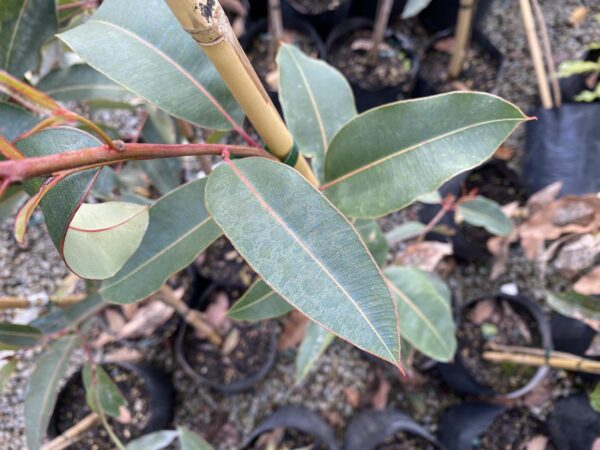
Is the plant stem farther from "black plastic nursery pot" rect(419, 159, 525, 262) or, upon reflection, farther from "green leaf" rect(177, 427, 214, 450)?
"black plastic nursery pot" rect(419, 159, 525, 262)

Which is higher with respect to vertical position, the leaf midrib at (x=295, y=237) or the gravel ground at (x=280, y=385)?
the leaf midrib at (x=295, y=237)

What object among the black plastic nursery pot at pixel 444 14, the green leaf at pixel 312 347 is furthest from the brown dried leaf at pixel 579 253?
the black plastic nursery pot at pixel 444 14

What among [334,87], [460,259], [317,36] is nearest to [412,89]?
[317,36]

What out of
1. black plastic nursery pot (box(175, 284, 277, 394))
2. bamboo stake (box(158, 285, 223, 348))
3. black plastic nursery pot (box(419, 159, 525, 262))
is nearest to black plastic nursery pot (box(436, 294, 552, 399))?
black plastic nursery pot (box(419, 159, 525, 262))

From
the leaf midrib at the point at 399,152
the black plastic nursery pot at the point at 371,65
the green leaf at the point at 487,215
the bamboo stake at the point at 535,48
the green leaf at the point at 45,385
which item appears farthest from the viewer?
the black plastic nursery pot at the point at 371,65

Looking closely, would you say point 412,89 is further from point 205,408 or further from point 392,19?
point 205,408

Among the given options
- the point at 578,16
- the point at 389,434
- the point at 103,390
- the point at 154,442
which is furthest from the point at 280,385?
the point at 578,16

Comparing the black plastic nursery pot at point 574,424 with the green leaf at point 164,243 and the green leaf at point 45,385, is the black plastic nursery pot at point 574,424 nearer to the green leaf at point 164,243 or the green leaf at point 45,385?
the green leaf at point 164,243
